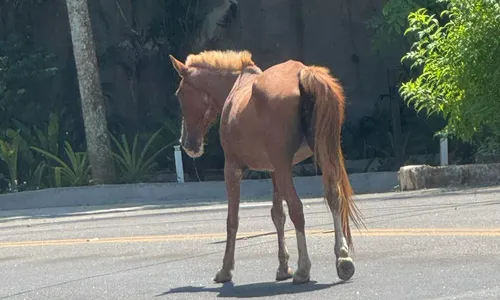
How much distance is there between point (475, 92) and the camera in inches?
695

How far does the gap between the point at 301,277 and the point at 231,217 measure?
977mm

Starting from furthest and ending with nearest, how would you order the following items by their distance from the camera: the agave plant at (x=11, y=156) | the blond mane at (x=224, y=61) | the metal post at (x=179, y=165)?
the agave plant at (x=11, y=156) → the metal post at (x=179, y=165) → the blond mane at (x=224, y=61)

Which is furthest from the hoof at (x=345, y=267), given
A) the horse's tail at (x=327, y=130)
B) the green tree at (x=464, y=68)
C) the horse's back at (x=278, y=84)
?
the green tree at (x=464, y=68)

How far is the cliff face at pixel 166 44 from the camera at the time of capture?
26750 mm

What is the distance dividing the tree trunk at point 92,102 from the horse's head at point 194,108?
12.6 meters

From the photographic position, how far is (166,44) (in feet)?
86.9

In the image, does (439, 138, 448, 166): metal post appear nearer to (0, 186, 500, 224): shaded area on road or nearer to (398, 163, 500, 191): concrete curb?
(398, 163, 500, 191): concrete curb

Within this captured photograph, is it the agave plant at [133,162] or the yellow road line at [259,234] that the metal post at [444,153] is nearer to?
the agave plant at [133,162]

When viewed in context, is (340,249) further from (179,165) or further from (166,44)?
(166,44)

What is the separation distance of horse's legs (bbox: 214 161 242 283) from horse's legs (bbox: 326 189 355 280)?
106 cm

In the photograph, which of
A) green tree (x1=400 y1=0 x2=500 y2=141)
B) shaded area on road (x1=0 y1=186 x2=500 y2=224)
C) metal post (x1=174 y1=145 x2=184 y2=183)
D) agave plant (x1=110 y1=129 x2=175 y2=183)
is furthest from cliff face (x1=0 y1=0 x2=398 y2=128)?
green tree (x1=400 y1=0 x2=500 y2=141)

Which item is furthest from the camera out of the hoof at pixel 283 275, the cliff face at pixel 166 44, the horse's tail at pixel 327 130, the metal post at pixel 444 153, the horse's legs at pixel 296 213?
the cliff face at pixel 166 44

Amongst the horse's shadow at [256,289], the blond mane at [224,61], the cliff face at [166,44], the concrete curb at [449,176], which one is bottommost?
the horse's shadow at [256,289]

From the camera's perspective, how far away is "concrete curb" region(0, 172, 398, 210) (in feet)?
68.5
